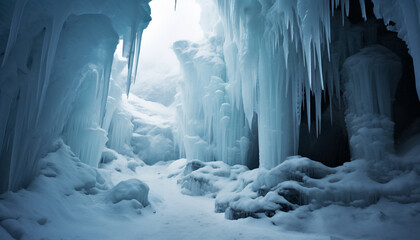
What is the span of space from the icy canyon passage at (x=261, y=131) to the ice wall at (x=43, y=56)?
0.03 m

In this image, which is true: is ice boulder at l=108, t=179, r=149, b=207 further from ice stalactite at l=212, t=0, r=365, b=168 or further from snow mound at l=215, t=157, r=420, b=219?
ice stalactite at l=212, t=0, r=365, b=168

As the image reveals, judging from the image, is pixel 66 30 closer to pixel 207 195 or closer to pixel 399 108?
pixel 207 195

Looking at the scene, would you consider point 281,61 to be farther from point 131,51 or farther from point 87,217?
point 87,217

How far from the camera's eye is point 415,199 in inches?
209

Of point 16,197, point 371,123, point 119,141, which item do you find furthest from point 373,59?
point 119,141

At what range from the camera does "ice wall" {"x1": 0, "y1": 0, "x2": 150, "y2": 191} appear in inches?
157

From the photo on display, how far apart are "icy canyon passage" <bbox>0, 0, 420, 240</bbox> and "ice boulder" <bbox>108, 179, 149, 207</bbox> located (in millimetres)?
38

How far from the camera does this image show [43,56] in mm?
4129

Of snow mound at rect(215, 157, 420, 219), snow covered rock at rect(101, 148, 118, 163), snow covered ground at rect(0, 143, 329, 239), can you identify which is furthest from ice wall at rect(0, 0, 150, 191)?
snow covered rock at rect(101, 148, 118, 163)

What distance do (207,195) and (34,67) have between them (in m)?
8.99

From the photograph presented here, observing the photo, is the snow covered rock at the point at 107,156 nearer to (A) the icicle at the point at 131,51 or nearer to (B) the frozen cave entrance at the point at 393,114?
(A) the icicle at the point at 131,51

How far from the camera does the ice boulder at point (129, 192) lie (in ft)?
23.2

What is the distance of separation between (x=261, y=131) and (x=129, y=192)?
5559 mm

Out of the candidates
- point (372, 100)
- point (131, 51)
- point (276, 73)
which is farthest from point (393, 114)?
point (131, 51)
